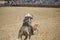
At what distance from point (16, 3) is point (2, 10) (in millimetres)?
226

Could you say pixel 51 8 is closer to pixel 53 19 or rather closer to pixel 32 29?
pixel 53 19

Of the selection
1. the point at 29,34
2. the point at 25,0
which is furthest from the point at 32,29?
the point at 25,0

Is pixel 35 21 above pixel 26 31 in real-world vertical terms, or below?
above

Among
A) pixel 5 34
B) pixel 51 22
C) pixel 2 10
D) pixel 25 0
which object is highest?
pixel 25 0

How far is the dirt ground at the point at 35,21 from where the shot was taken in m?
1.91

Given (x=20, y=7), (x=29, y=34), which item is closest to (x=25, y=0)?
(x=20, y=7)

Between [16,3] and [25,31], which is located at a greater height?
[16,3]

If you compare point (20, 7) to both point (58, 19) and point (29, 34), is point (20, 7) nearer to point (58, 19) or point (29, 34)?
point (29, 34)

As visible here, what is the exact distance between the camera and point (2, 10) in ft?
6.59

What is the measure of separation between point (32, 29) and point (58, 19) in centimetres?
38

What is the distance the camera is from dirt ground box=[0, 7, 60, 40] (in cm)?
191

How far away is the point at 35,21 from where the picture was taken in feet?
6.42

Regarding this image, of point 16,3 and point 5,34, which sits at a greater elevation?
point 16,3

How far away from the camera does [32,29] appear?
1.94 m
